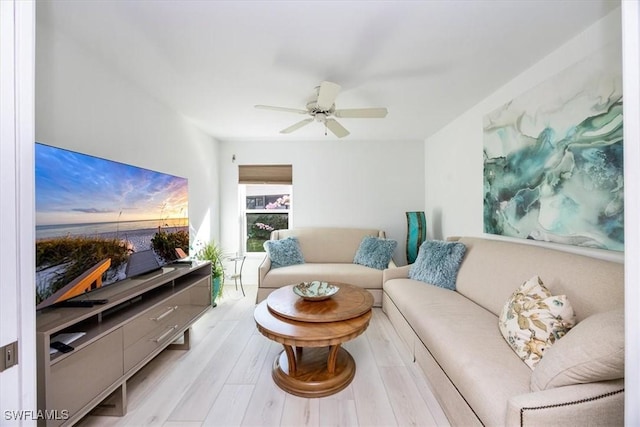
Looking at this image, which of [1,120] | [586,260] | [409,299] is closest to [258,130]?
[409,299]

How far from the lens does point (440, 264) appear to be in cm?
255

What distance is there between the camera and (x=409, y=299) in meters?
2.21

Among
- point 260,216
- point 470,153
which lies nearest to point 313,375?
point 470,153

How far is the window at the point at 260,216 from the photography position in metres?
4.29

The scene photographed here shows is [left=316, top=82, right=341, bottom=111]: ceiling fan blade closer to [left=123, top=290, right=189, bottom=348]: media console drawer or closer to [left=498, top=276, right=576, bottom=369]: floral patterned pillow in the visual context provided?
[left=498, top=276, right=576, bottom=369]: floral patterned pillow

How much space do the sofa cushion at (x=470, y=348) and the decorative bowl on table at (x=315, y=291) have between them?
67 cm

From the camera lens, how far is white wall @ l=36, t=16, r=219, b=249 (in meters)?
1.53

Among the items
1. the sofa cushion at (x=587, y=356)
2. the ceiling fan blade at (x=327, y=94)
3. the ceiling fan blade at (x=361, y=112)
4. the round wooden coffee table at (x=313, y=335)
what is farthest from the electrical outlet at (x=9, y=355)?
the ceiling fan blade at (x=361, y=112)

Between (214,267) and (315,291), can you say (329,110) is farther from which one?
(214,267)

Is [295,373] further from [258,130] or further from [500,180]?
[258,130]

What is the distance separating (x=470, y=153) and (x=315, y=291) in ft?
7.49

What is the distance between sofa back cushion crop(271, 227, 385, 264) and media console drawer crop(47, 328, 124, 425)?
8.33 feet

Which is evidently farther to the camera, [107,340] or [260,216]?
[260,216]

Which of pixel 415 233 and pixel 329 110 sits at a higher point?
pixel 329 110
